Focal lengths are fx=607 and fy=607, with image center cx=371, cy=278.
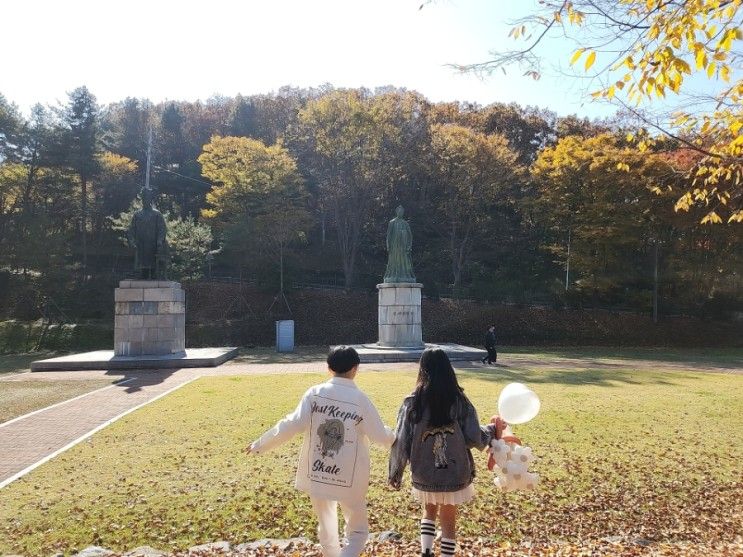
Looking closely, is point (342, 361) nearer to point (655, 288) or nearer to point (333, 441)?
point (333, 441)

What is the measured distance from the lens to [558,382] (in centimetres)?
1599

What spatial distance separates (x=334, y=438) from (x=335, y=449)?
7 centimetres

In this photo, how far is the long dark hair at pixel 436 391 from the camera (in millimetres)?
4105

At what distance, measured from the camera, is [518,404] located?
4168 millimetres

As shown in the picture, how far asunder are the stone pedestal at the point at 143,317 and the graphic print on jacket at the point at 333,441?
17801 millimetres

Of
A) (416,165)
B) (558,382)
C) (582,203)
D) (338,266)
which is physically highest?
(416,165)

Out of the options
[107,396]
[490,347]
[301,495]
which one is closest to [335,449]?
[301,495]

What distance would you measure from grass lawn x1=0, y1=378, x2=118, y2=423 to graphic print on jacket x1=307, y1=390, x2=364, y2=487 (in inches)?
372

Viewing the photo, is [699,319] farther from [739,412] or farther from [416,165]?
[739,412]

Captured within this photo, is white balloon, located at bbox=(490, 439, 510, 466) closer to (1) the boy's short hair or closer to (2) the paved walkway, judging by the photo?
(1) the boy's short hair

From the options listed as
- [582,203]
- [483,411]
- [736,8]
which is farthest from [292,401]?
[582,203]

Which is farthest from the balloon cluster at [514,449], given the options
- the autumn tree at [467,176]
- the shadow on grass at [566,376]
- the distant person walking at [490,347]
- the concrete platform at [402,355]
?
the autumn tree at [467,176]

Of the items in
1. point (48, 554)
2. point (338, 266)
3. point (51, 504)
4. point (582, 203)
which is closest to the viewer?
point (48, 554)

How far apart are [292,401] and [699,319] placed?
3078cm
